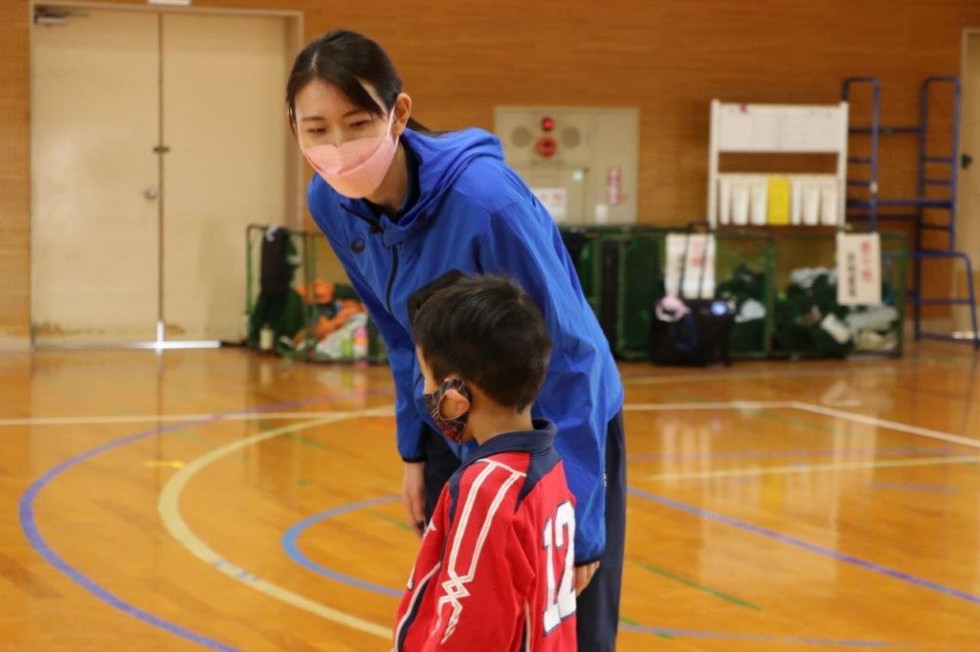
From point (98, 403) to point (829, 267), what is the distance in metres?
6.41

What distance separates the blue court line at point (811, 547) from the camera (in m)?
5.47

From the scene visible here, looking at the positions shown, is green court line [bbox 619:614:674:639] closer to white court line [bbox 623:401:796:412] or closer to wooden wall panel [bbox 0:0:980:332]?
white court line [bbox 623:401:796:412]

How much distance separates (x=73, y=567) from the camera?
18.3 ft

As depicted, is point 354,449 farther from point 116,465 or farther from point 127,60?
point 127,60

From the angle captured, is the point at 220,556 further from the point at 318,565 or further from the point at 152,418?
the point at 152,418

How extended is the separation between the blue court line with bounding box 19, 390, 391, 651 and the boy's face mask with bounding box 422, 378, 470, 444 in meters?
2.44

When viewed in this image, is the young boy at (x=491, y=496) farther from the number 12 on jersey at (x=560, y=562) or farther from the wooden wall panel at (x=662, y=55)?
the wooden wall panel at (x=662, y=55)

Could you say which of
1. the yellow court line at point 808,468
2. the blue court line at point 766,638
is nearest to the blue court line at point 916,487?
the yellow court line at point 808,468

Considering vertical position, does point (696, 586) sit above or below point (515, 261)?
below

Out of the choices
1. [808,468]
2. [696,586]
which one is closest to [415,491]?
[696,586]

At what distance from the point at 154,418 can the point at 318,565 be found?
3.43 metres

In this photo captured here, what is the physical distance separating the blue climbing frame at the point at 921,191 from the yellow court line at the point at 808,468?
18.8ft

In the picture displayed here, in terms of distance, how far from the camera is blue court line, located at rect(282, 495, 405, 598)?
536 centimetres

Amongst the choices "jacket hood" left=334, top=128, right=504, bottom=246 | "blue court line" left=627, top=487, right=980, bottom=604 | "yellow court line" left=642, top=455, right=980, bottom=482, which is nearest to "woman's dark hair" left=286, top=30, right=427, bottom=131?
"jacket hood" left=334, top=128, right=504, bottom=246
